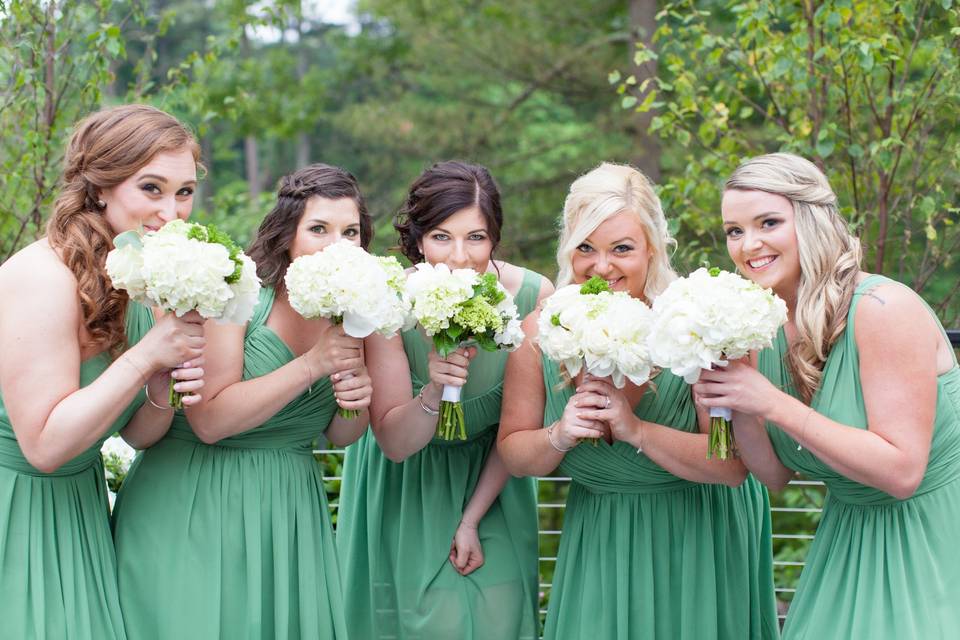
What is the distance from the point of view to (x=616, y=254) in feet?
15.2

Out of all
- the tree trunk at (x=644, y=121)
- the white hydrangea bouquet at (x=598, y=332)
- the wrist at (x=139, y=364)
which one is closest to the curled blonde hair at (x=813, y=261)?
the white hydrangea bouquet at (x=598, y=332)

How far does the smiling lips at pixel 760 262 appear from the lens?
4137 millimetres

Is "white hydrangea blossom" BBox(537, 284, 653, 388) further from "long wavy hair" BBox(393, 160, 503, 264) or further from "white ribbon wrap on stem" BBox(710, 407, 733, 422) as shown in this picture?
"long wavy hair" BBox(393, 160, 503, 264)

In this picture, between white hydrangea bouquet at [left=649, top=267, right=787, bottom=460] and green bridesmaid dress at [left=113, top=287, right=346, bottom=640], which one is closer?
white hydrangea bouquet at [left=649, top=267, right=787, bottom=460]

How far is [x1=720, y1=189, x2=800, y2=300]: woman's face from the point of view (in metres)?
4.09

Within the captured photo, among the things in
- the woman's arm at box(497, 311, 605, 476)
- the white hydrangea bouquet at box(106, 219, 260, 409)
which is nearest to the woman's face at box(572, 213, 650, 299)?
the woman's arm at box(497, 311, 605, 476)

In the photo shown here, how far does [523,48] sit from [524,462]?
13328 mm

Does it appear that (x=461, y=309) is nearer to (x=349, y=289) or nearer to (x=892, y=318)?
(x=349, y=289)

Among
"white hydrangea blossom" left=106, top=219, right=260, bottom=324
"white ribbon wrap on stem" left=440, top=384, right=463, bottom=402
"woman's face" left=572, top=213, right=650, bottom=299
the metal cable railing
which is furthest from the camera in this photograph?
the metal cable railing

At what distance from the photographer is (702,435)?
4.38m

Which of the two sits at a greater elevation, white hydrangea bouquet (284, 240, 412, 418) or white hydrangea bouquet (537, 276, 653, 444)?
white hydrangea bouquet (284, 240, 412, 418)

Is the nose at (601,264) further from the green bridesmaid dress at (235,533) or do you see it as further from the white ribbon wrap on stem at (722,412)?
the green bridesmaid dress at (235,533)

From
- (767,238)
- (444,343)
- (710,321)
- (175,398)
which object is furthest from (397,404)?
(767,238)

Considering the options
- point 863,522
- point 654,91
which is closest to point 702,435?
point 863,522
